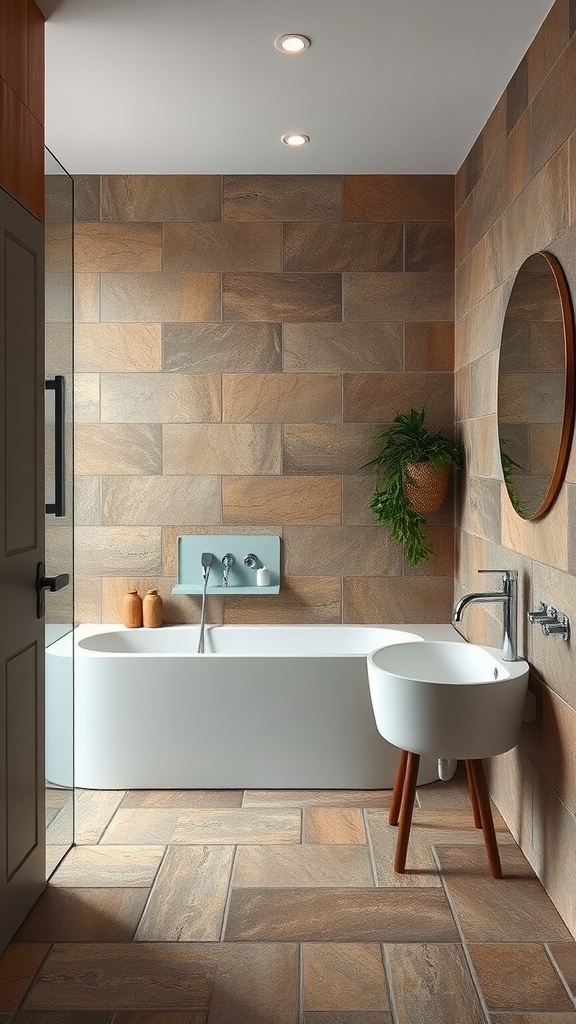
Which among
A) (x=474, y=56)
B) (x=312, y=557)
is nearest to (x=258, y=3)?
(x=474, y=56)

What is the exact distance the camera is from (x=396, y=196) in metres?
4.13

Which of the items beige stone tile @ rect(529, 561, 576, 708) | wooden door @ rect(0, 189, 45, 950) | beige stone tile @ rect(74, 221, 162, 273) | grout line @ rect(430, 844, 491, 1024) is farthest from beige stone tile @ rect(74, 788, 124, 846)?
beige stone tile @ rect(74, 221, 162, 273)

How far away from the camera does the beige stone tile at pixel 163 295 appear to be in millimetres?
4141

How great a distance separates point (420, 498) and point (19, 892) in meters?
2.30

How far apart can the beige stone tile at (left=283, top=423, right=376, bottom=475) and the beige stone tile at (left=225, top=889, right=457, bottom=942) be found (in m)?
2.02

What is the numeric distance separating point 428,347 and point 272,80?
1498mm

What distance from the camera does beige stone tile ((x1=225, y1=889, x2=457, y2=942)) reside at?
2.42 m

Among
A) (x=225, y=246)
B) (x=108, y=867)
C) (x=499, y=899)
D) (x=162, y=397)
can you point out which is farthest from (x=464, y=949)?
(x=225, y=246)

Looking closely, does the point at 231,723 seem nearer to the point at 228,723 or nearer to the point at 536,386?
the point at 228,723

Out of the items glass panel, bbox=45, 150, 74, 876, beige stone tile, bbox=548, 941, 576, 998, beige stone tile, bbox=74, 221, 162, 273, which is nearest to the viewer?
beige stone tile, bbox=548, 941, 576, 998

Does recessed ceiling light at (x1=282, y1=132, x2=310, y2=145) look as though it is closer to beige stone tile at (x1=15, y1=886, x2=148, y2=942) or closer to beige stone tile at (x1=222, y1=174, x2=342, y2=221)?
beige stone tile at (x1=222, y1=174, x2=342, y2=221)

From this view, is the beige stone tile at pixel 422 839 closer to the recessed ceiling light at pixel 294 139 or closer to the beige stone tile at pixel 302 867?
the beige stone tile at pixel 302 867

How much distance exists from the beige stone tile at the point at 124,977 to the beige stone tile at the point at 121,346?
2.59 meters

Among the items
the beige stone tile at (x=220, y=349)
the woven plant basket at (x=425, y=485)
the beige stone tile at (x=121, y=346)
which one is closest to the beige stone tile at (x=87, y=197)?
the beige stone tile at (x=121, y=346)
